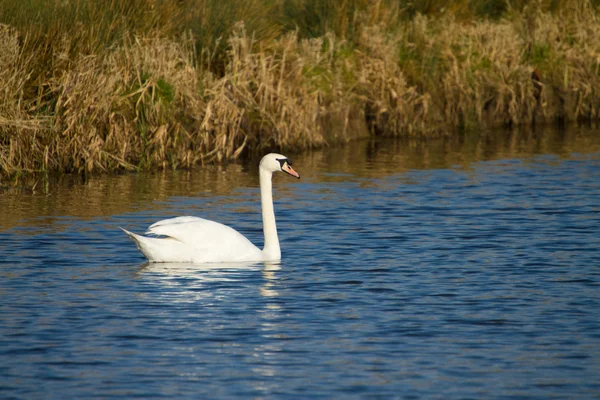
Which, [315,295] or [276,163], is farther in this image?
[276,163]

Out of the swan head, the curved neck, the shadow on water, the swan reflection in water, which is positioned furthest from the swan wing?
the shadow on water

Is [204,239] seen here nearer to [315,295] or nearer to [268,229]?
[268,229]

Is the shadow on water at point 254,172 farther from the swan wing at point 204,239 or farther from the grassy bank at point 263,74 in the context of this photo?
the swan wing at point 204,239

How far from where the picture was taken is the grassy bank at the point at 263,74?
1602 centimetres

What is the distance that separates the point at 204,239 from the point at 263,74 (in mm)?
8700

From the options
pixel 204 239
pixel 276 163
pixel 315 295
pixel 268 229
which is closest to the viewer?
pixel 315 295

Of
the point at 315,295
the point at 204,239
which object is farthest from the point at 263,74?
the point at 315,295

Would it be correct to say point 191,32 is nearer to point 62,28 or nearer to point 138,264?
point 62,28

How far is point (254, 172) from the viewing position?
1769 cm

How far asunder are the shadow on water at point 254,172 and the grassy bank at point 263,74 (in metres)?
0.49

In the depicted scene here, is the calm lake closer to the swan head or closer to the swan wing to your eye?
the swan wing

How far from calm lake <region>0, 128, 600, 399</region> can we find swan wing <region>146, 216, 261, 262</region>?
0.51ft

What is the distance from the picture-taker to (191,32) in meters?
18.7

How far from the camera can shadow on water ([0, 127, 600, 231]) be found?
552 inches
